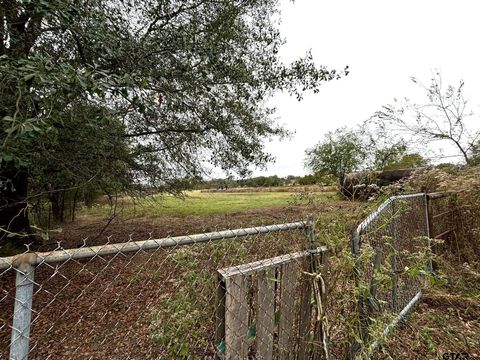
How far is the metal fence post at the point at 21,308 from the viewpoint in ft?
2.96

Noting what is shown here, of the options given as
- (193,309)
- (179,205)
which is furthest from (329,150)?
(193,309)

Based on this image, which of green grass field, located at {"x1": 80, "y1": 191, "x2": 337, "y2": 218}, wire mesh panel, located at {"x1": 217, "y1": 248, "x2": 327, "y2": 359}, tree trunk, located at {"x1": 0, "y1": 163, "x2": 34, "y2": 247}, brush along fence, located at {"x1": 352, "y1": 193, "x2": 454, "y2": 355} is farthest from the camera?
tree trunk, located at {"x1": 0, "y1": 163, "x2": 34, "y2": 247}

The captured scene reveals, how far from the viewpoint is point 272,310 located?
157 centimetres

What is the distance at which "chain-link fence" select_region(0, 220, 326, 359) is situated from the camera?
1082 millimetres

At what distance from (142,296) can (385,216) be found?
346 centimetres

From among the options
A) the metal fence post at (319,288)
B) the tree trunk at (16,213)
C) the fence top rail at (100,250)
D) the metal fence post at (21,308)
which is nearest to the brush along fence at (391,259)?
the metal fence post at (319,288)

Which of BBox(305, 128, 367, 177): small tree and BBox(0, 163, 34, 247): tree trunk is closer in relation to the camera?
BBox(0, 163, 34, 247): tree trunk

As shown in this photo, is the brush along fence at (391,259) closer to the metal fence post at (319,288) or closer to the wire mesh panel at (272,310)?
the metal fence post at (319,288)

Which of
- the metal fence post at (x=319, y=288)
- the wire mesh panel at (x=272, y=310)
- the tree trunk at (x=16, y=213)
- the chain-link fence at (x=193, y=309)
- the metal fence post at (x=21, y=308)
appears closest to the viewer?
the metal fence post at (x=21, y=308)

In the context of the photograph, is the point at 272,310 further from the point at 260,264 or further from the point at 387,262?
the point at 387,262

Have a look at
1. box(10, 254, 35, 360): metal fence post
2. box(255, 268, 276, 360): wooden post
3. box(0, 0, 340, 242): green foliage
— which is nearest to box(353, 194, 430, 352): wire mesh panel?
box(255, 268, 276, 360): wooden post

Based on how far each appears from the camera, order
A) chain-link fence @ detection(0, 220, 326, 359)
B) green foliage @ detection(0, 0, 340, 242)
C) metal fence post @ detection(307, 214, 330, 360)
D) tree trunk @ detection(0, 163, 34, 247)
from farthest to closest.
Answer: tree trunk @ detection(0, 163, 34, 247) < green foliage @ detection(0, 0, 340, 242) < metal fence post @ detection(307, 214, 330, 360) < chain-link fence @ detection(0, 220, 326, 359)

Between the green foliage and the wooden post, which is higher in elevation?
the green foliage

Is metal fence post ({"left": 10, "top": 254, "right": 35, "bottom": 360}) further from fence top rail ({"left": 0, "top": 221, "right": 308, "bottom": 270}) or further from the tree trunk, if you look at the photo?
the tree trunk
